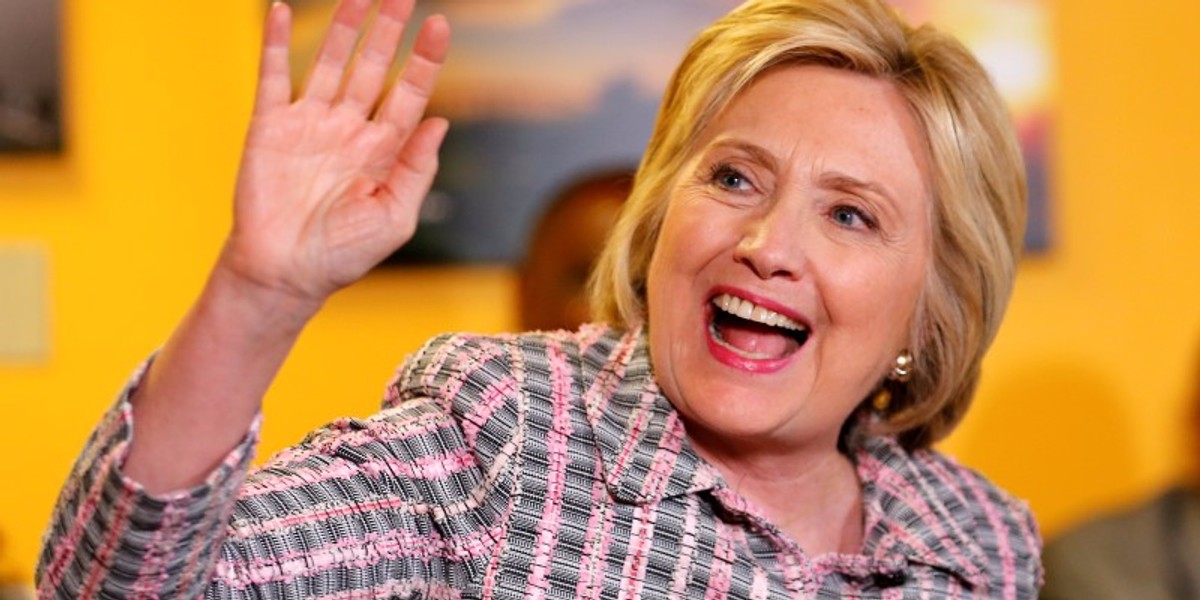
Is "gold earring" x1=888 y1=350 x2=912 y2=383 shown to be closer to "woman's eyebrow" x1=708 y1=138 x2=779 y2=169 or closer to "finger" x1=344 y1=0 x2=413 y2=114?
"woman's eyebrow" x1=708 y1=138 x2=779 y2=169

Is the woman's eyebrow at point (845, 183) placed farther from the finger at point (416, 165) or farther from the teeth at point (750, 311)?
the finger at point (416, 165)

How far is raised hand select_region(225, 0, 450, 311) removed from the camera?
1.13 metres

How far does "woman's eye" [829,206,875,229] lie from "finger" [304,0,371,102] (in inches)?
22.5

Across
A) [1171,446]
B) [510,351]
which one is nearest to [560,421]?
[510,351]

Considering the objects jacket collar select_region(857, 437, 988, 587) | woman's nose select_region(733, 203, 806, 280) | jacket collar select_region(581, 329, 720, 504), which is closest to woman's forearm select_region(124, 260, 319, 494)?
jacket collar select_region(581, 329, 720, 504)

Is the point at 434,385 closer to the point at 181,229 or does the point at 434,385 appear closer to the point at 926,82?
the point at 926,82

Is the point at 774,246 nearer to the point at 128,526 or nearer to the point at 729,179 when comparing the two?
the point at 729,179

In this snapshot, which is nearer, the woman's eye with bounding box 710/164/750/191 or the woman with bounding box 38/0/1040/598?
the woman with bounding box 38/0/1040/598

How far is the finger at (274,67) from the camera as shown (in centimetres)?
113

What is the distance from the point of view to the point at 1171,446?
9.95 ft

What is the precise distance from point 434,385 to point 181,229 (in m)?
1.56

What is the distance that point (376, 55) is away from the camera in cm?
120

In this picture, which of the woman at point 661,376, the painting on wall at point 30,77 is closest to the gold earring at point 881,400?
the woman at point 661,376

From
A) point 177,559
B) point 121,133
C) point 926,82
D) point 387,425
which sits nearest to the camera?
point 177,559
